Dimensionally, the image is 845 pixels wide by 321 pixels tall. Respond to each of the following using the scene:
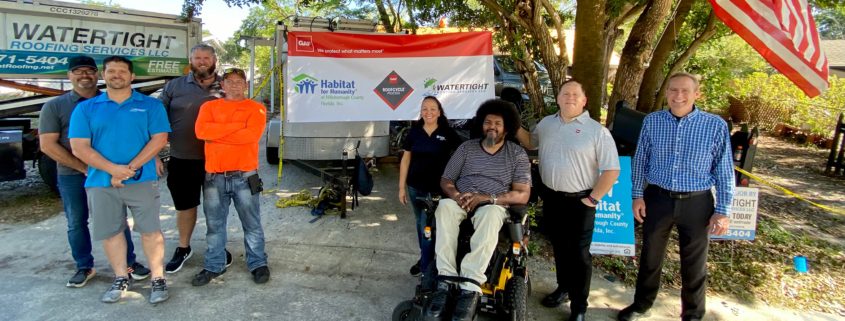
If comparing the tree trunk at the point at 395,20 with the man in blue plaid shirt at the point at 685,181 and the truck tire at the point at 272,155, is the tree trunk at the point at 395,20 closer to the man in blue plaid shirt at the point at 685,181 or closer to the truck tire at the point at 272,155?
the truck tire at the point at 272,155

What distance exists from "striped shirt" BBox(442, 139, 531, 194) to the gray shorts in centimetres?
212

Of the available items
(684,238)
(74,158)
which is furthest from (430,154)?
(74,158)

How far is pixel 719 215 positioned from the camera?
2945 millimetres

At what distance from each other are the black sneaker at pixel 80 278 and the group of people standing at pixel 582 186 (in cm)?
254

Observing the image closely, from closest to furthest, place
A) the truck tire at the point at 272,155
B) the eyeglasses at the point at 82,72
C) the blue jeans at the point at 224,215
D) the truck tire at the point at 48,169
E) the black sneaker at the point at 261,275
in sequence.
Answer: the eyeglasses at the point at 82,72 < the blue jeans at the point at 224,215 < the black sneaker at the point at 261,275 < the truck tire at the point at 48,169 < the truck tire at the point at 272,155

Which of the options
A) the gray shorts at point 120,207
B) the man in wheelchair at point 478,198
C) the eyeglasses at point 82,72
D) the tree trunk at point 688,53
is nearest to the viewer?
the man in wheelchair at point 478,198

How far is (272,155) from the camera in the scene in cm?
762

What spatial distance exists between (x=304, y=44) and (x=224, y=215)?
1.96 m

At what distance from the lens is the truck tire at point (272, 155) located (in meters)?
A: 7.50

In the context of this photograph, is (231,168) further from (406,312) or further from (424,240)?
(406,312)

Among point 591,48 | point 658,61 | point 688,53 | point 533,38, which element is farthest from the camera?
point 688,53

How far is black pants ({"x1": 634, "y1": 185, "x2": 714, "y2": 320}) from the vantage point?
3045 millimetres

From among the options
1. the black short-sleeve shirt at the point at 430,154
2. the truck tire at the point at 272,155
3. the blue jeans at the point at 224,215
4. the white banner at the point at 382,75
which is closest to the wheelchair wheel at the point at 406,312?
the black short-sleeve shirt at the point at 430,154

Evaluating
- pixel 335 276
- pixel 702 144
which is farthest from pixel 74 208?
pixel 702 144
